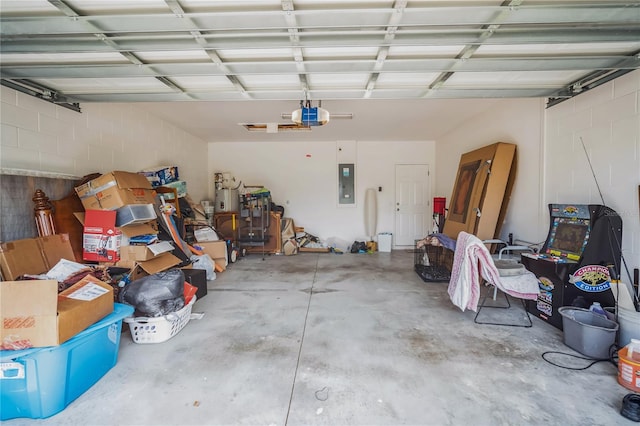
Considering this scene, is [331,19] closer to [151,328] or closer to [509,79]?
[509,79]

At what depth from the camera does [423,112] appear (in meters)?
4.62

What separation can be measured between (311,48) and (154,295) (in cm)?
244

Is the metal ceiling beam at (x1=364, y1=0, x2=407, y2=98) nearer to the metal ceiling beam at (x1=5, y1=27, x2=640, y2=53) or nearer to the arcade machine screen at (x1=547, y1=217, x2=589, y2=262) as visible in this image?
the metal ceiling beam at (x1=5, y1=27, x2=640, y2=53)

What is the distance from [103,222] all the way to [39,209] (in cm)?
52

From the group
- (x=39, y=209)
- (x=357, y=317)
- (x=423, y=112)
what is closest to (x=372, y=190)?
(x=423, y=112)

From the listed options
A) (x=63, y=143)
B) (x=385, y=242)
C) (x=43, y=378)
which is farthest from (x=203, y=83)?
(x=385, y=242)

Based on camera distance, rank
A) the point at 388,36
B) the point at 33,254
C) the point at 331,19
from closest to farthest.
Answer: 1. the point at 331,19
2. the point at 388,36
3. the point at 33,254

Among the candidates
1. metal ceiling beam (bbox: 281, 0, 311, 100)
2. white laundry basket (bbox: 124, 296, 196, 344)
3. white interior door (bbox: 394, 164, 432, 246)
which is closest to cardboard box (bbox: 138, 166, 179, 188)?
white laundry basket (bbox: 124, 296, 196, 344)

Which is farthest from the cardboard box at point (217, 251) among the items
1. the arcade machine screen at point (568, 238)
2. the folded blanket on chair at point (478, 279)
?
the arcade machine screen at point (568, 238)

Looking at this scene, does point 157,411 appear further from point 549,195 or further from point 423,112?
point 423,112

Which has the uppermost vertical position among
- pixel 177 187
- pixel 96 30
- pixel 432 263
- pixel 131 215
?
pixel 96 30

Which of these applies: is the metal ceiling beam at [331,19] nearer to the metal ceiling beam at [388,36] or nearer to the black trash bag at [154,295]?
the metal ceiling beam at [388,36]

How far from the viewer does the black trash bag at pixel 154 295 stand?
249 cm

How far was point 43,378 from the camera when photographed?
163cm
